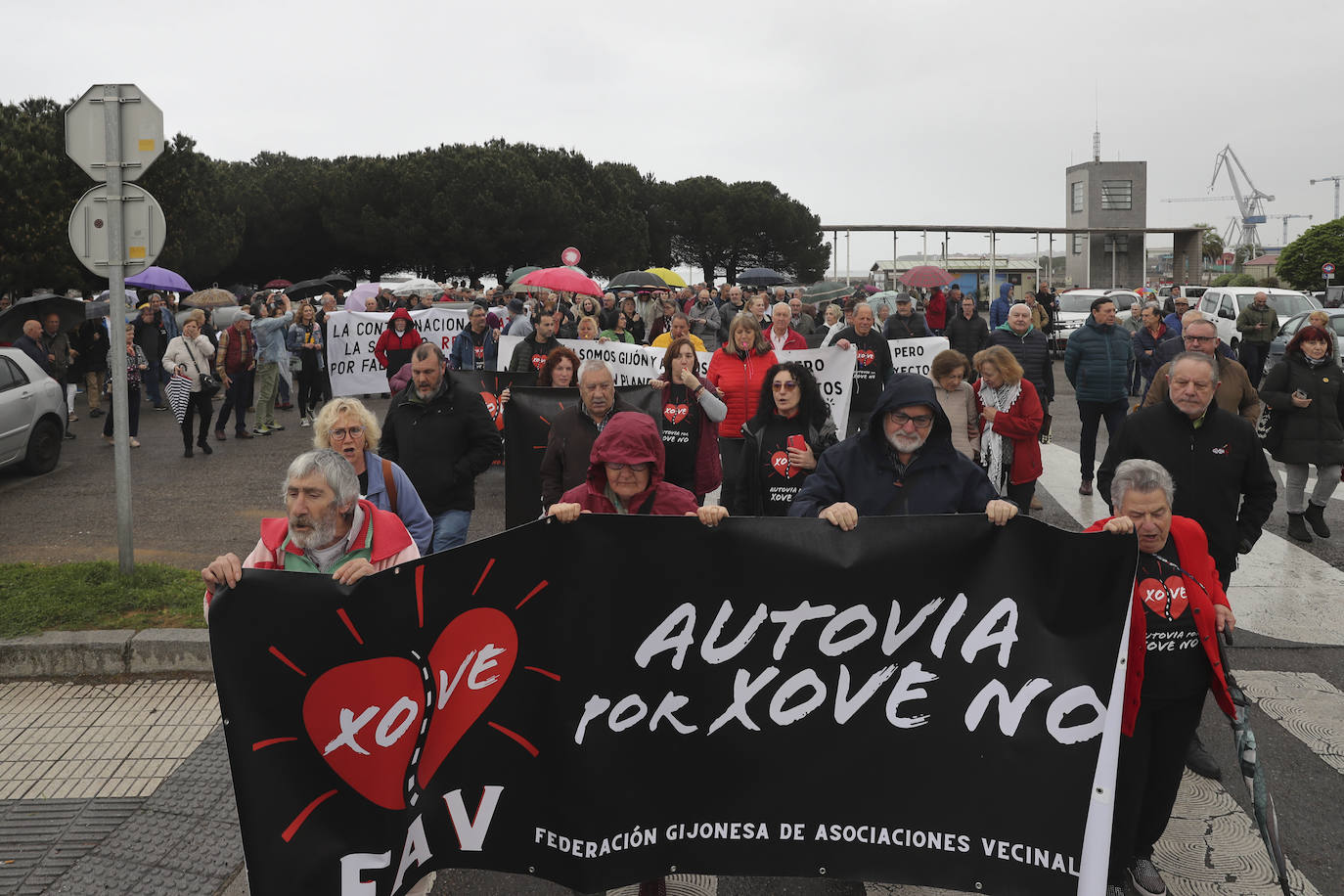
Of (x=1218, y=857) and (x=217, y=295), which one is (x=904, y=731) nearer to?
(x=1218, y=857)

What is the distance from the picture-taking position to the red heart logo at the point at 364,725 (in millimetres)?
3381

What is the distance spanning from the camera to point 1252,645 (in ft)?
21.7

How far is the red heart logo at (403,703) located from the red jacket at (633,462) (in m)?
1.03

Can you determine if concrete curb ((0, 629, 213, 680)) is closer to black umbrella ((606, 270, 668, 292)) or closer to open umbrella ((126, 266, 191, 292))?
black umbrella ((606, 270, 668, 292))

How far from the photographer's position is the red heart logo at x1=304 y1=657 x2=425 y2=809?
3.38 m

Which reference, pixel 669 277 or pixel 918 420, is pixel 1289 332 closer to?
pixel 669 277

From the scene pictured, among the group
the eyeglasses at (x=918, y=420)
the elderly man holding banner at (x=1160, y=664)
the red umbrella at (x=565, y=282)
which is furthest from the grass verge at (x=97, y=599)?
the red umbrella at (x=565, y=282)

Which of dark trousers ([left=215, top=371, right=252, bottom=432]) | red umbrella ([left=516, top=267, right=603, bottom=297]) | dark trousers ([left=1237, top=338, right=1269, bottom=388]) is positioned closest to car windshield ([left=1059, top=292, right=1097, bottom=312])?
dark trousers ([left=1237, top=338, right=1269, bottom=388])

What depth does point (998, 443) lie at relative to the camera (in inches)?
325

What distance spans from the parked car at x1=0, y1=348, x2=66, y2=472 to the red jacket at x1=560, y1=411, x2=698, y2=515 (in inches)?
398

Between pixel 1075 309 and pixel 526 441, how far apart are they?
2733 cm

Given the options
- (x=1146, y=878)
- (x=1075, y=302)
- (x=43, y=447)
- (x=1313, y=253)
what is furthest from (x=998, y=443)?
(x=1313, y=253)

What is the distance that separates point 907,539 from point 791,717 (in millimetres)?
667

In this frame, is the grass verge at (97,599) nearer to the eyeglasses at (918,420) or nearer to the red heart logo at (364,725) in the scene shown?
the red heart logo at (364,725)
